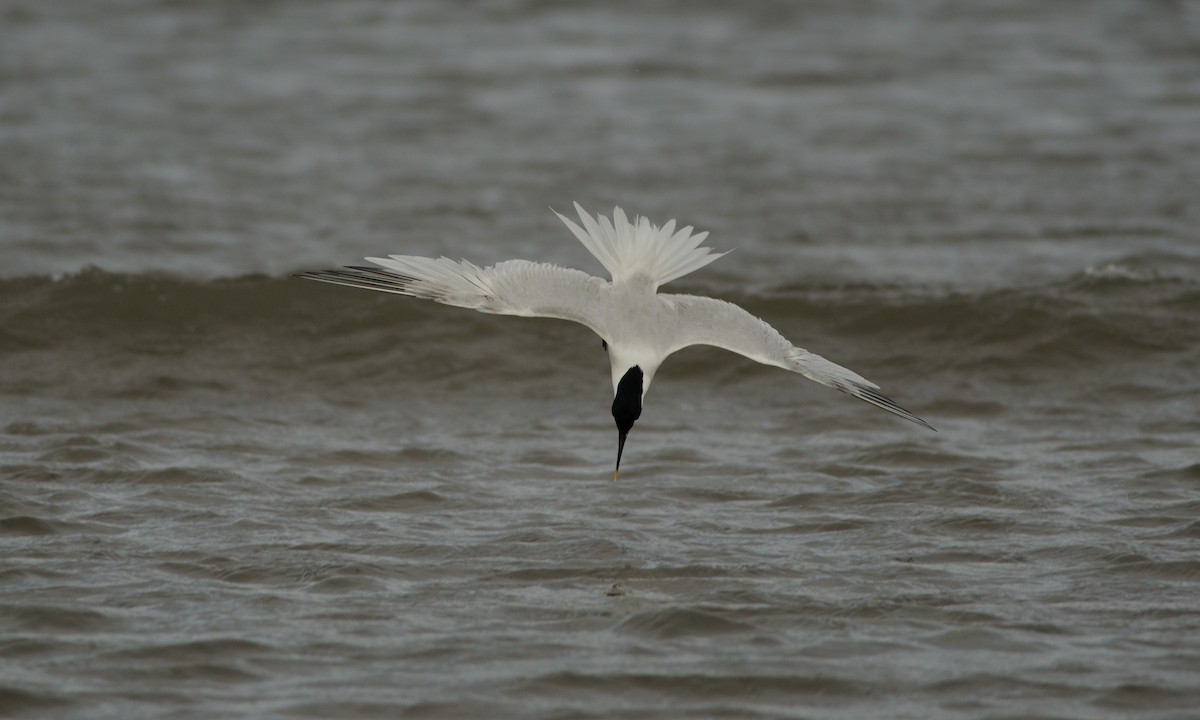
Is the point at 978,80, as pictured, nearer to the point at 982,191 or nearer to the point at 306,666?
the point at 982,191

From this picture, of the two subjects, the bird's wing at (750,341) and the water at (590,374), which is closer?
the water at (590,374)

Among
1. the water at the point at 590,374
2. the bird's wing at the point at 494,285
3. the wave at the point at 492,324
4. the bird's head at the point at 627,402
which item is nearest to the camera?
the water at the point at 590,374

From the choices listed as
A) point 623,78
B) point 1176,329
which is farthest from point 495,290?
point 623,78

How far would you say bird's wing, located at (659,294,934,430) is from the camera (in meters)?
7.74

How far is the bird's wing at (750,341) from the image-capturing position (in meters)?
7.74

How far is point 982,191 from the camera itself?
49.5 ft

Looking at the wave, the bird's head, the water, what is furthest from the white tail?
the wave

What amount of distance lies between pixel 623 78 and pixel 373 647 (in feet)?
45.1

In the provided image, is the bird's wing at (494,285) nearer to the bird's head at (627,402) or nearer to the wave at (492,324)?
the bird's head at (627,402)

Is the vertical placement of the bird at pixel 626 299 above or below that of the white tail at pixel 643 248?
below

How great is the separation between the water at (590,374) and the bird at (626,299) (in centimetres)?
74

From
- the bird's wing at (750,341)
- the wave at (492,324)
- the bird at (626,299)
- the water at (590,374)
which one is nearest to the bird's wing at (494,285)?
the bird at (626,299)

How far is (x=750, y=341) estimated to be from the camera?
777 cm

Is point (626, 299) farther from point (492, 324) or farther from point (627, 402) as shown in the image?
point (492, 324)
